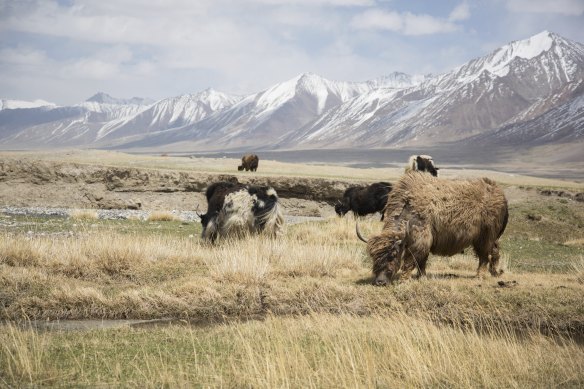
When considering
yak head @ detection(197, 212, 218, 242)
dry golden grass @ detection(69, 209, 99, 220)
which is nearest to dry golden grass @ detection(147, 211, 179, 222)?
dry golden grass @ detection(69, 209, 99, 220)

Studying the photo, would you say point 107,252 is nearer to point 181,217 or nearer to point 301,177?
point 181,217

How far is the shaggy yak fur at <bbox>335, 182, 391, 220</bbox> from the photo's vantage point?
81.4ft

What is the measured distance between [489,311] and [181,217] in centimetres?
1604

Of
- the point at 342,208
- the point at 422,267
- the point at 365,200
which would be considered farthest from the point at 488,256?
the point at 342,208

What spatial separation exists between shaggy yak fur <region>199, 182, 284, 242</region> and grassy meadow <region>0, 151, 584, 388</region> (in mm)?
398

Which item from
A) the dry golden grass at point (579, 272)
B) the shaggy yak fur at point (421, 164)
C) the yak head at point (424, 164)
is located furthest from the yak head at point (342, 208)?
the dry golden grass at point (579, 272)

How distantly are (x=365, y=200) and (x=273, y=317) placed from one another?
15.8 metres

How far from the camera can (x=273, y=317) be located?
9594 mm

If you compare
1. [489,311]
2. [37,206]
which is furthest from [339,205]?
[489,311]

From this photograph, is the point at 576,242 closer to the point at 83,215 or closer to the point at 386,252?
the point at 386,252

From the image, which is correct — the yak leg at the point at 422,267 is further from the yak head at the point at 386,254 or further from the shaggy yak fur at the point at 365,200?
the shaggy yak fur at the point at 365,200

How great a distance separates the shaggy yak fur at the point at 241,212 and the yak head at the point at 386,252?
13.9 ft

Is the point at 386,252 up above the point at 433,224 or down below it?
below

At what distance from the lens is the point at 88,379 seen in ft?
22.6
